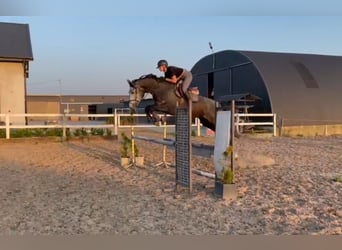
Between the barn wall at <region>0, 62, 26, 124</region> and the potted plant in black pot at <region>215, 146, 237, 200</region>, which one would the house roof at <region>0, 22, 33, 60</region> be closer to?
the barn wall at <region>0, 62, 26, 124</region>

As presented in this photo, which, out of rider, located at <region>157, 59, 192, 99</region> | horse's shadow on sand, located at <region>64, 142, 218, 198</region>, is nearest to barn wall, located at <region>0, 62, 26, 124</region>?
horse's shadow on sand, located at <region>64, 142, 218, 198</region>

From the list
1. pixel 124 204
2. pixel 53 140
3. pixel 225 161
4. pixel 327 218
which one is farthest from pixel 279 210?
pixel 53 140

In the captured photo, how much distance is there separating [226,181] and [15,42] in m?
14.6

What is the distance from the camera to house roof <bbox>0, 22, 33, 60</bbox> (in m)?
16.4

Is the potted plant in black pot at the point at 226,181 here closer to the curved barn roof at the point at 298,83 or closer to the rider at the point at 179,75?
the rider at the point at 179,75

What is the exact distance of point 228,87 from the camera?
23.8 m

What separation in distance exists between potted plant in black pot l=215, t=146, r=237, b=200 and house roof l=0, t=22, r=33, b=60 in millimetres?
12638

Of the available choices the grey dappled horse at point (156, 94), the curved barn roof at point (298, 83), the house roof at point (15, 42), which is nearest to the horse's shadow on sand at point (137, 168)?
the grey dappled horse at point (156, 94)

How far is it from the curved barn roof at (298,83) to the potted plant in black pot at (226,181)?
14.7 m

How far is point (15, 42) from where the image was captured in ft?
58.0

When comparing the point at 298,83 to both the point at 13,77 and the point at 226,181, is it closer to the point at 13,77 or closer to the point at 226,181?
the point at 13,77

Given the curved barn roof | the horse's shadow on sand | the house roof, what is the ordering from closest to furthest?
the horse's shadow on sand, the house roof, the curved barn roof

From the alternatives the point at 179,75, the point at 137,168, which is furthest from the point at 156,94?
the point at 137,168

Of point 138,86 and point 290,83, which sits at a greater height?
point 290,83
